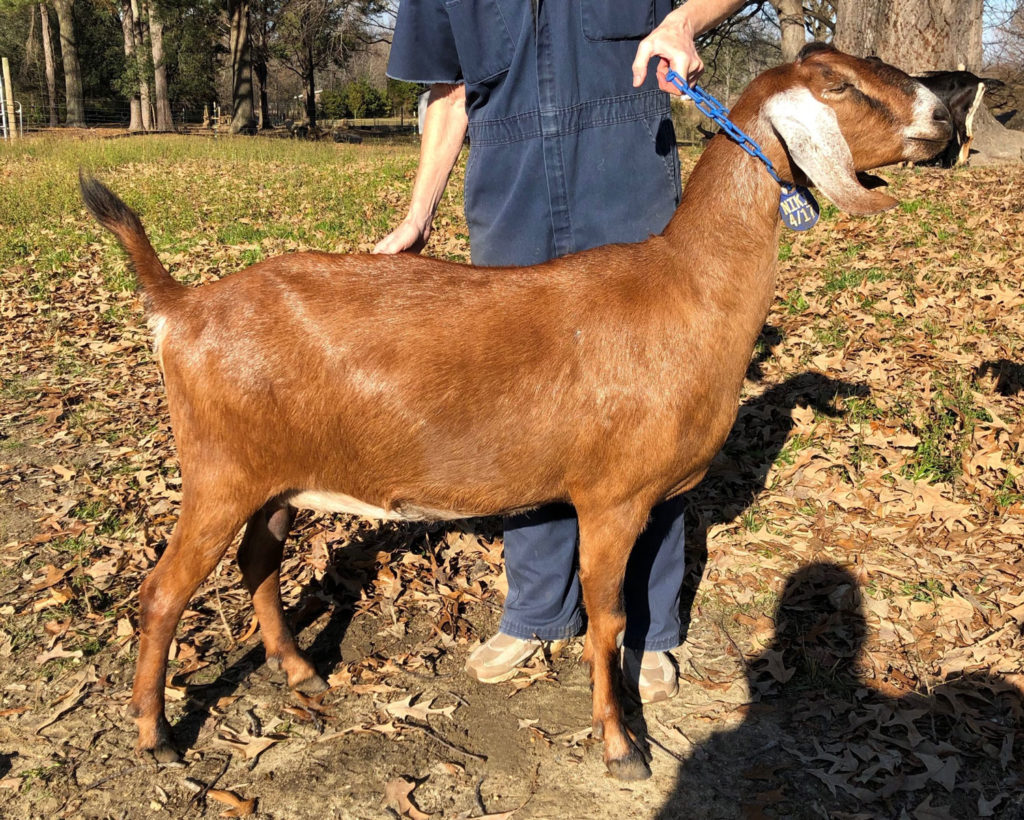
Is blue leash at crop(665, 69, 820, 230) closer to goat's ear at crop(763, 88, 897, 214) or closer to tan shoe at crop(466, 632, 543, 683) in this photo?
goat's ear at crop(763, 88, 897, 214)

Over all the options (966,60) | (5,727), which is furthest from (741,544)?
(966,60)

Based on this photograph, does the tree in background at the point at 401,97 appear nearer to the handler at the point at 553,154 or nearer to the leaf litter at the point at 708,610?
the leaf litter at the point at 708,610

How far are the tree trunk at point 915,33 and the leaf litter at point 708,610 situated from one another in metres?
5.67

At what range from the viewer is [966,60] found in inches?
462

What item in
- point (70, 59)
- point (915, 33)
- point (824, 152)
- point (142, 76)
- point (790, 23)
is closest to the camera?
point (824, 152)

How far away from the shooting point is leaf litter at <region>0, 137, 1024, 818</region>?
122 inches

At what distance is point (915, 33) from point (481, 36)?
10.3 m

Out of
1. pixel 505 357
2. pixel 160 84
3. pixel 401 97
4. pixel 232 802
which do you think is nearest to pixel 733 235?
pixel 505 357

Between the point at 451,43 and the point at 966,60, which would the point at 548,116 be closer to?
the point at 451,43

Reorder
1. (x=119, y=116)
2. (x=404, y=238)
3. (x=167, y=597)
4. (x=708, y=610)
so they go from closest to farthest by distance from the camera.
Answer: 1. (x=167, y=597)
2. (x=404, y=238)
3. (x=708, y=610)
4. (x=119, y=116)

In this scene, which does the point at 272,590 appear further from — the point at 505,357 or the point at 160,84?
the point at 160,84

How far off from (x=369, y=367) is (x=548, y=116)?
1.21 meters

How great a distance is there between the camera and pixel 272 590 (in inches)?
138

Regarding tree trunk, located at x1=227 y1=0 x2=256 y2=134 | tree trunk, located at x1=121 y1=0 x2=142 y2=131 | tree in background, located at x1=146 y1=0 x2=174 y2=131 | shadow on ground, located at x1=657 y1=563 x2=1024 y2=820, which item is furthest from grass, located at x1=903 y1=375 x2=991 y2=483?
tree trunk, located at x1=121 y1=0 x2=142 y2=131
